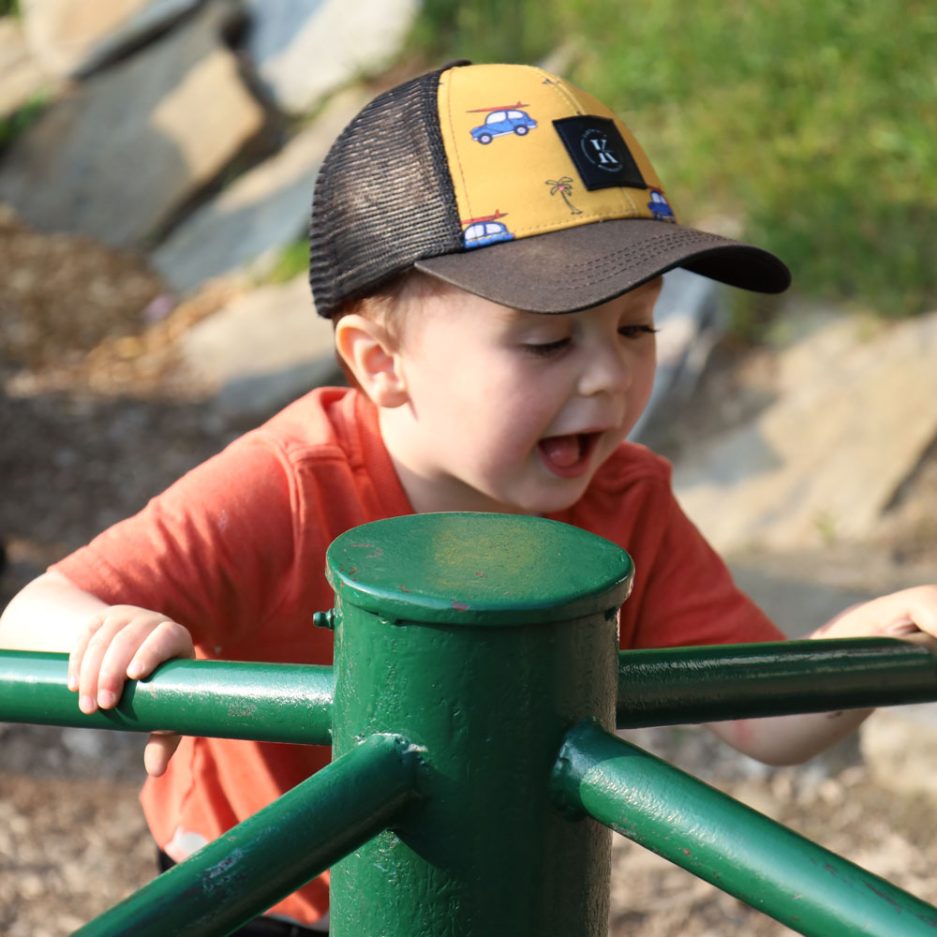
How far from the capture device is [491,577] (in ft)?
2.28

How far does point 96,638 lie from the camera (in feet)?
3.02

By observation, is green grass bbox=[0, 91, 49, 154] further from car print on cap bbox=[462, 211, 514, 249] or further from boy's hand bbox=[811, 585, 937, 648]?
boy's hand bbox=[811, 585, 937, 648]

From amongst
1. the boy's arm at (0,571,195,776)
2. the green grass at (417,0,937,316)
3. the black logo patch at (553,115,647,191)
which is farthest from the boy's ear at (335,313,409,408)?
the green grass at (417,0,937,316)

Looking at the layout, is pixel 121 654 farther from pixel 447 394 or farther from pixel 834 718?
pixel 834 718

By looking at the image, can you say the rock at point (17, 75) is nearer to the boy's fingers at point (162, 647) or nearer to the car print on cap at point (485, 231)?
the car print on cap at point (485, 231)

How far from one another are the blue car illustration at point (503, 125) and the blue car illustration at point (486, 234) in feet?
0.27

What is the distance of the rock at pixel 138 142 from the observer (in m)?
5.70

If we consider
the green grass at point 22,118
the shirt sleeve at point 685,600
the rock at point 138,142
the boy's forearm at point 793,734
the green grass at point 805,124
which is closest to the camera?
the boy's forearm at point 793,734

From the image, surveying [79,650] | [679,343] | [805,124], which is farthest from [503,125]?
[805,124]

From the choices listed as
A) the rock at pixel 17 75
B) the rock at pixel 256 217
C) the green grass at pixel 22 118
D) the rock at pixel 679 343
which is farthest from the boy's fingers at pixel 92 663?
the rock at pixel 17 75

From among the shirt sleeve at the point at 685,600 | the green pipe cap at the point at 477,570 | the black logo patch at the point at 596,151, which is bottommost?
the shirt sleeve at the point at 685,600

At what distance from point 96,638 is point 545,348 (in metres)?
0.55

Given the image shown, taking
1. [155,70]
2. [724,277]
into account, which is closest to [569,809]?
[724,277]

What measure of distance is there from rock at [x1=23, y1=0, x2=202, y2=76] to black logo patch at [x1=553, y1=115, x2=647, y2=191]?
5.43 meters
